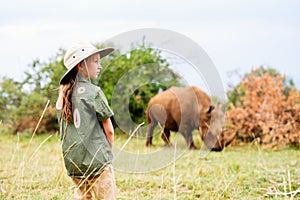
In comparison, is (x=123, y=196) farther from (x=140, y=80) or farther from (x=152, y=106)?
(x=140, y=80)

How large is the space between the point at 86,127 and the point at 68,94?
30 cm

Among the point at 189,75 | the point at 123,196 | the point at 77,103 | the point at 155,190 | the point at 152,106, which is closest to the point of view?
the point at 77,103

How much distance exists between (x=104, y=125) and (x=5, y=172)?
3.16 metres

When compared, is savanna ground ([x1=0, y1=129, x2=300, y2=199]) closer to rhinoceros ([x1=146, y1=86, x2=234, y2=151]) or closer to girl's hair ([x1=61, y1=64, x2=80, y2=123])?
girl's hair ([x1=61, y1=64, x2=80, y2=123])

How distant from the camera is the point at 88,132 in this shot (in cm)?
320

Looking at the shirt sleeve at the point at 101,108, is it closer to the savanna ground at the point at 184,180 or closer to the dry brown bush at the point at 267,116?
the savanna ground at the point at 184,180

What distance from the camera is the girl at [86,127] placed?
3.19 m

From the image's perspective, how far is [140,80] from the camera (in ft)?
33.8

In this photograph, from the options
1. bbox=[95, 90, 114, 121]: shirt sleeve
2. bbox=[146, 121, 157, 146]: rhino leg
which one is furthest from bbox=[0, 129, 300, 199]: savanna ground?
bbox=[146, 121, 157, 146]: rhino leg

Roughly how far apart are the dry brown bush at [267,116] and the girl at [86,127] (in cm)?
618

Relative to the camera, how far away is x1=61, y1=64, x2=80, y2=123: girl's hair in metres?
3.25

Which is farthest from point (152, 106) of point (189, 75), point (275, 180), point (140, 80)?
point (275, 180)

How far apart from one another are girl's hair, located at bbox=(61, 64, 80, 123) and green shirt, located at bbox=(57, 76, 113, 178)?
0.10ft

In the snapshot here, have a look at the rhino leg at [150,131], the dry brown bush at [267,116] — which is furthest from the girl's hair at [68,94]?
the dry brown bush at [267,116]
